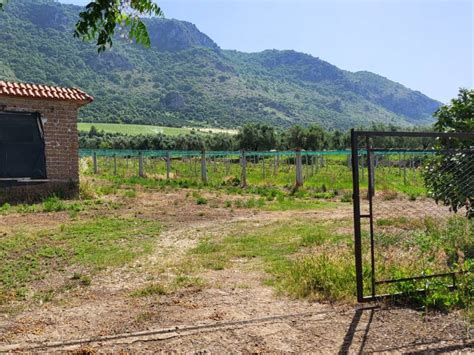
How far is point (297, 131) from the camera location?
57156mm

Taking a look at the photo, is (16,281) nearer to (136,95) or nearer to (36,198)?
(36,198)

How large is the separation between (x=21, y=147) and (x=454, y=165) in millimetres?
12708

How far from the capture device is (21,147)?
13.9 meters

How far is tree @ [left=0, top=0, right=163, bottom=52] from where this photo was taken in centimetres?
306

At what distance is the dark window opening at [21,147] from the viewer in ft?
44.9

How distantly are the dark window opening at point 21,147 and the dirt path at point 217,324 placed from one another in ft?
32.4

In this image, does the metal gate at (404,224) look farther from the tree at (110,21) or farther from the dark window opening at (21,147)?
the dark window opening at (21,147)

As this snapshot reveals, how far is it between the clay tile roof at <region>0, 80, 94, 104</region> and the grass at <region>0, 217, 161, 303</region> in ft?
19.3

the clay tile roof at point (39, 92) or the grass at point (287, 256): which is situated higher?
the clay tile roof at point (39, 92)

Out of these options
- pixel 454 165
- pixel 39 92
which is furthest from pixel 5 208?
pixel 454 165

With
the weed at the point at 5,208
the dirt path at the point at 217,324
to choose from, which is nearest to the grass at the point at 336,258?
the dirt path at the point at 217,324

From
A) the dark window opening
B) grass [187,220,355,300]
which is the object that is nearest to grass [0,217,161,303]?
grass [187,220,355,300]

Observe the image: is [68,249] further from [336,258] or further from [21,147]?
[21,147]

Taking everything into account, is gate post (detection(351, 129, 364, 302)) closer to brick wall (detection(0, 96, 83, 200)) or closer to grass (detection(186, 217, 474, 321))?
grass (detection(186, 217, 474, 321))
